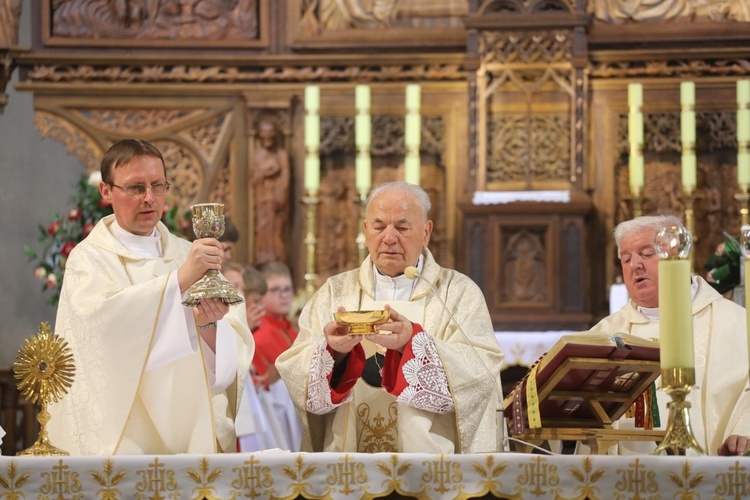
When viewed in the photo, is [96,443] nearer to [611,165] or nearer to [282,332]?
[282,332]

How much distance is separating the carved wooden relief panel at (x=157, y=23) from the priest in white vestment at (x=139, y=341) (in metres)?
3.75

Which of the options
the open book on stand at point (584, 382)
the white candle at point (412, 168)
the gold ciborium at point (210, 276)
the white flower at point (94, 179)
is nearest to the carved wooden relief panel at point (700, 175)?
the white candle at point (412, 168)

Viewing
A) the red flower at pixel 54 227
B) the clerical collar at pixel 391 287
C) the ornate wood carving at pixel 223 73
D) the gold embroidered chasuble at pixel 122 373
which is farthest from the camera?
the ornate wood carving at pixel 223 73

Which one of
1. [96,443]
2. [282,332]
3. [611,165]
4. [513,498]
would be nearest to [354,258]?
[282,332]

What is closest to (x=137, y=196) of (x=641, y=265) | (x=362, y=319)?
(x=362, y=319)

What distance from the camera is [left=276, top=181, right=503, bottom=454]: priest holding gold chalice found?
4559mm

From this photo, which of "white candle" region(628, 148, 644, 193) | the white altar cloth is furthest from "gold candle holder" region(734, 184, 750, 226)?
the white altar cloth

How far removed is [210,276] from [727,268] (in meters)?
3.02

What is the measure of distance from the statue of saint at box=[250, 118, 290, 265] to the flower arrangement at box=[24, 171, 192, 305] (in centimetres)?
50

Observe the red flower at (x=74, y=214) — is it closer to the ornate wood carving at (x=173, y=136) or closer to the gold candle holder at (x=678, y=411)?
the ornate wood carving at (x=173, y=136)

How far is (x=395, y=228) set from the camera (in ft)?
16.3

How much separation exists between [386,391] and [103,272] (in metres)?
1.11

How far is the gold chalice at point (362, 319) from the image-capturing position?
431 centimetres

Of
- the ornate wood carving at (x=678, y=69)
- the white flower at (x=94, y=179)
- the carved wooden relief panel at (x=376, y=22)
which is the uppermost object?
the carved wooden relief panel at (x=376, y=22)
